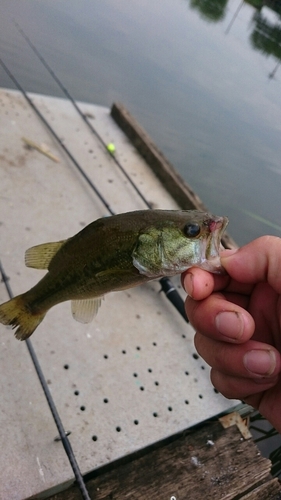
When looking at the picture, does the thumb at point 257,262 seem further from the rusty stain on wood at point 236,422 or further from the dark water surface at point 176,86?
the dark water surface at point 176,86

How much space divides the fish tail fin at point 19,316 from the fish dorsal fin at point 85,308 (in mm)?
155

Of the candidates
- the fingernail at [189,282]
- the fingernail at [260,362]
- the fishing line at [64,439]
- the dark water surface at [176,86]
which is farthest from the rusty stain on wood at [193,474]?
the dark water surface at [176,86]

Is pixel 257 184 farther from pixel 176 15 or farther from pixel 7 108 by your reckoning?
pixel 176 15

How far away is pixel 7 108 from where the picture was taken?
4.24m

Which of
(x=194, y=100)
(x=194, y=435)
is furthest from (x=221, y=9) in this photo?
(x=194, y=435)

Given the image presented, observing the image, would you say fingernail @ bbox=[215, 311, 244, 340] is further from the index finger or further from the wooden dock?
the wooden dock

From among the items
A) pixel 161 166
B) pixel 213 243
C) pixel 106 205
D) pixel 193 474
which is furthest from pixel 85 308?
pixel 161 166

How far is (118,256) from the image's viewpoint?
1564 millimetres

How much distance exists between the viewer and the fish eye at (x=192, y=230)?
4.73 feet

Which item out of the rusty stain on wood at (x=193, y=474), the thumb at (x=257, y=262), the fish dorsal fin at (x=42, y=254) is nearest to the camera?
the thumb at (x=257, y=262)

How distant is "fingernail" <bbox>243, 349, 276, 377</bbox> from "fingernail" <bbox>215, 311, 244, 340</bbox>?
3.3 inches

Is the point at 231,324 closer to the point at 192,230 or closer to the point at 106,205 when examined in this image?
the point at 192,230

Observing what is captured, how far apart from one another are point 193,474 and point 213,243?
1.39m

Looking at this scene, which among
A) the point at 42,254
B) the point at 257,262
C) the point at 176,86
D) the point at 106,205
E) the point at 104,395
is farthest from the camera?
the point at 176,86
